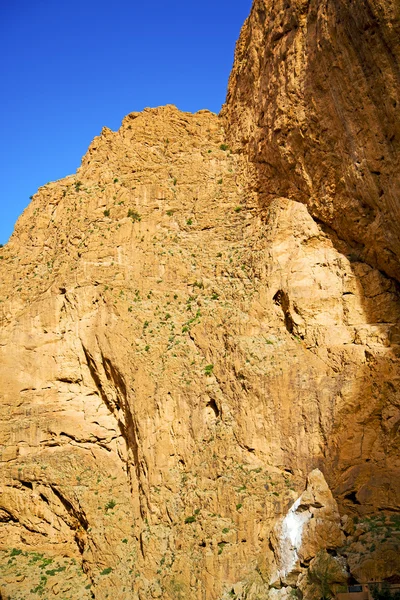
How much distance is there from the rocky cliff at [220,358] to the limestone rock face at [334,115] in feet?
0.28

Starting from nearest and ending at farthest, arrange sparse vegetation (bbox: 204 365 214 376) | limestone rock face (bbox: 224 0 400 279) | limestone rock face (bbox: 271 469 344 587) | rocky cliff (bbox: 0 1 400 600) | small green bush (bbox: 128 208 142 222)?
limestone rock face (bbox: 271 469 344 587), limestone rock face (bbox: 224 0 400 279), rocky cliff (bbox: 0 1 400 600), sparse vegetation (bbox: 204 365 214 376), small green bush (bbox: 128 208 142 222)

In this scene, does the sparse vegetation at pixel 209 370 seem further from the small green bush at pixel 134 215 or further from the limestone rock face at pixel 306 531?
the small green bush at pixel 134 215

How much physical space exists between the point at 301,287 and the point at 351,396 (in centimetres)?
420

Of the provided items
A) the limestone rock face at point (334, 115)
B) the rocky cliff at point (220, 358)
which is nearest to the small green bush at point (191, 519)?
the rocky cliff at point (220, 358)

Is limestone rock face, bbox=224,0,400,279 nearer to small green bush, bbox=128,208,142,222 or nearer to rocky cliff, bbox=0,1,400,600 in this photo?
rocky cliff, bbox=0,1,400,600

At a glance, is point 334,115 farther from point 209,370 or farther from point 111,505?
point 111,505

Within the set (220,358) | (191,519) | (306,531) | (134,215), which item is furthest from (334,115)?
(191,519)

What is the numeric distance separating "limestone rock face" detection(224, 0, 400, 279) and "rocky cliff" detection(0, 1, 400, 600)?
0.28 ft

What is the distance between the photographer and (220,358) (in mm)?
22312

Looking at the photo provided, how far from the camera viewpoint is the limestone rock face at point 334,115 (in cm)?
1883

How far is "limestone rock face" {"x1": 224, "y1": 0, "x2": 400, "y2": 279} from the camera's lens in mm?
18828

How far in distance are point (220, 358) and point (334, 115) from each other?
30.2 ft

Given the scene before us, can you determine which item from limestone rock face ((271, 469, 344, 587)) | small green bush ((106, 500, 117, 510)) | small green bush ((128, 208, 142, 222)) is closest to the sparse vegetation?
limestone rock face ((271, 469, 344, 587))

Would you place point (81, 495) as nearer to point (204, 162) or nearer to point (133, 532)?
point (133, 532)
